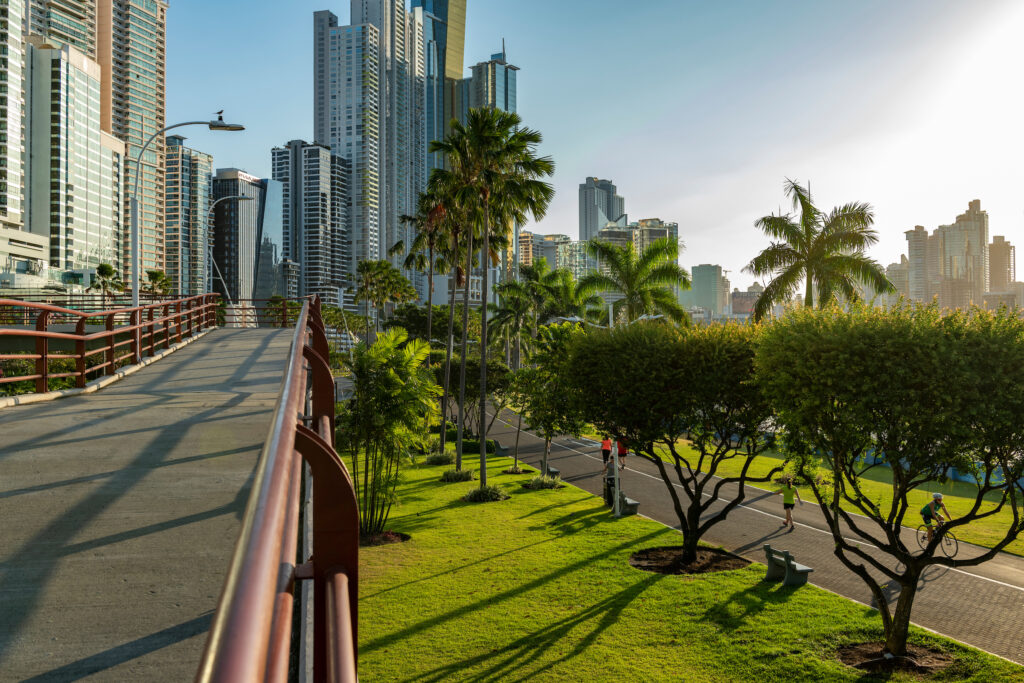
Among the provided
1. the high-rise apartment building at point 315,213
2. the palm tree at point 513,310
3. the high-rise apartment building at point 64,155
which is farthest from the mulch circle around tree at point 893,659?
the high-rise apartment building at point 315,213

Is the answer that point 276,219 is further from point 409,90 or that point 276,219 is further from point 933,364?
point 933,364

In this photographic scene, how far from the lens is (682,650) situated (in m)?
13.2

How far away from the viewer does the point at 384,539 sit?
2156cm

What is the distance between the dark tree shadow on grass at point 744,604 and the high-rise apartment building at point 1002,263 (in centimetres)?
18660

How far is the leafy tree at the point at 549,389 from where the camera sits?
25984mm

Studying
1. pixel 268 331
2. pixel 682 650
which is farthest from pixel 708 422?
pixel 268 331

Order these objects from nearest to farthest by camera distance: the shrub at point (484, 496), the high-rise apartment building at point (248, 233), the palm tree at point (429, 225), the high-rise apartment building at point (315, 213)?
the shrub at point (484, 496) → the palm tree at point (429, 225) → the high-rise apartment building at point (248, 233) → the high-rise apartment building at point (315, 213)

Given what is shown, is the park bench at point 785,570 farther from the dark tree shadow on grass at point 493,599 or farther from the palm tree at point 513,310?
the palm tree at point 513,310

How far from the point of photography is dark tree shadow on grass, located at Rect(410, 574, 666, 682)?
12.2 metres

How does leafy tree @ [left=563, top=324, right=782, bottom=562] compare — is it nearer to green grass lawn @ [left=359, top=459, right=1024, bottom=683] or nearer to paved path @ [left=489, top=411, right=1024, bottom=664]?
green grass lawn @ [left=359, top=459, right=1024, bottom=683]

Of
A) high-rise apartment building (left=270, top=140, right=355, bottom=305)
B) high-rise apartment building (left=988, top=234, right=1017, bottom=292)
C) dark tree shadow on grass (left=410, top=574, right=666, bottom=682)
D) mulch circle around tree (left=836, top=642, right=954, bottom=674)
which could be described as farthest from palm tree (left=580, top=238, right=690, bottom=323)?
high-rise apartment building (left=988, top=234, right=1017, bottom=292)

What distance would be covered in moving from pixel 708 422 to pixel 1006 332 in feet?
26.4

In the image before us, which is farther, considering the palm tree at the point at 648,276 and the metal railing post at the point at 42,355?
the palm tree at the point at 648,276

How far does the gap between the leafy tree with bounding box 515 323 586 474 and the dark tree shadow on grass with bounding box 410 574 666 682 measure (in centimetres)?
987
